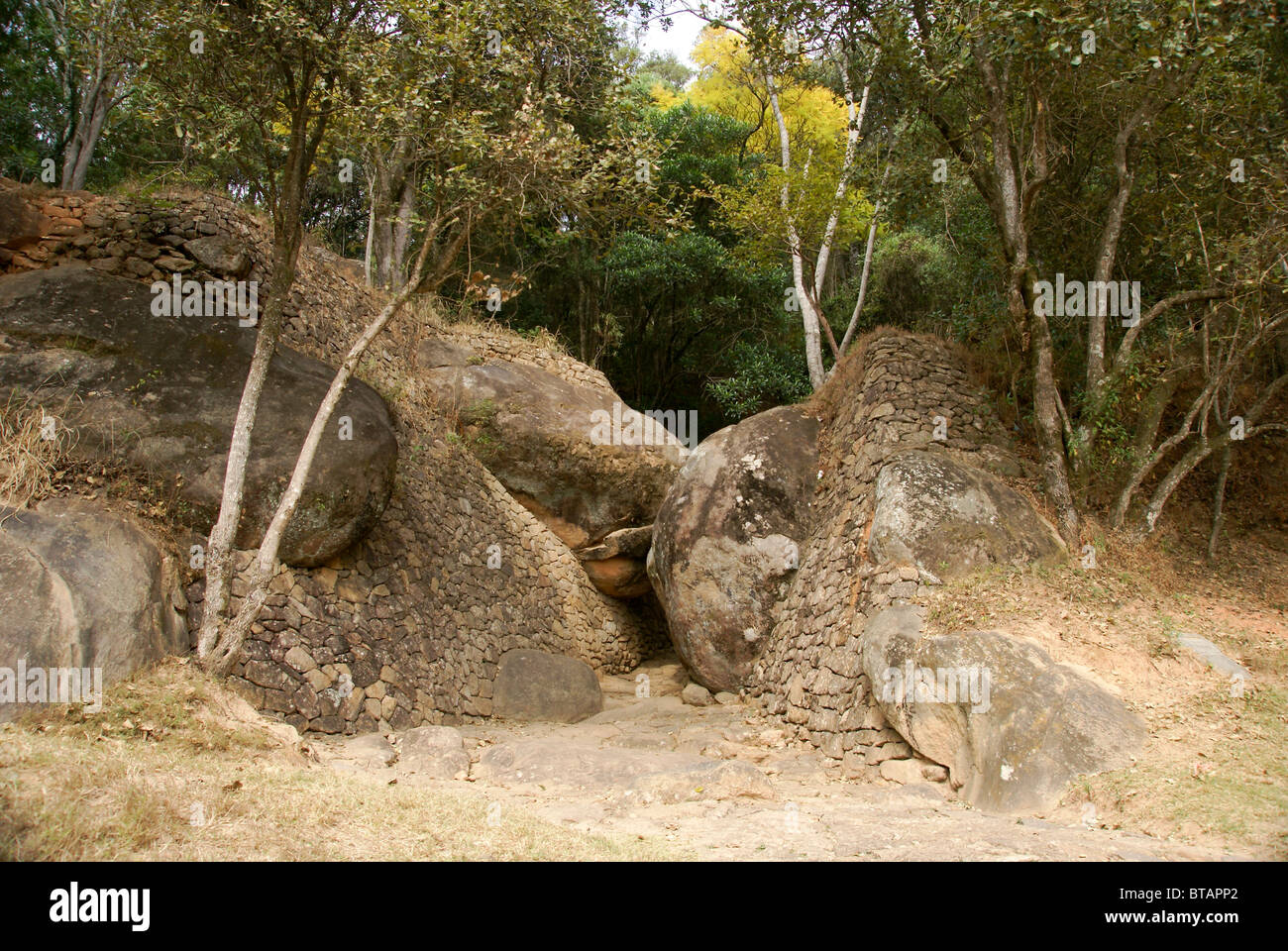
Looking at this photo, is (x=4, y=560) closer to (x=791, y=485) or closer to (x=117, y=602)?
(x=117, y=602)

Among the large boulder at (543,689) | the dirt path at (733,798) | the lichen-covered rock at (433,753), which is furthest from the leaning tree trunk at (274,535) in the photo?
the large boulder at (543,689)

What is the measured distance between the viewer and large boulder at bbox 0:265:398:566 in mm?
8062

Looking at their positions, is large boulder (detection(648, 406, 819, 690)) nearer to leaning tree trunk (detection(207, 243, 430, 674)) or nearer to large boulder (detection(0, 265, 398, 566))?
large boulder (detection(0, 265, 398, 566))

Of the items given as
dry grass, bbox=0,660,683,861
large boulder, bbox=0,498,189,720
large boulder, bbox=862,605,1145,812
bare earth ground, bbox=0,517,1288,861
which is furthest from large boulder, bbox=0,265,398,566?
large boulder, bbox=862,605,1145,812

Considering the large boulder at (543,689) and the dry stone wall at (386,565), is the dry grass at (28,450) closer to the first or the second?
the dry stone wall at (386,565)

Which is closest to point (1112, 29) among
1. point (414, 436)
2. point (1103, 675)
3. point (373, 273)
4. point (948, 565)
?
point (948, 565)

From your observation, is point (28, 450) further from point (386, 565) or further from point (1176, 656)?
point (1176, 656)

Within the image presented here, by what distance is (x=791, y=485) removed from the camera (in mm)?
10984

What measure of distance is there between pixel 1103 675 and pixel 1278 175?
5.67 meters

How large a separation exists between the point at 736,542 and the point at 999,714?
4.80m

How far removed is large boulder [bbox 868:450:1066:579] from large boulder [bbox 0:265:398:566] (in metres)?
5.93

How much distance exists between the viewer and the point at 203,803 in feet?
14.3

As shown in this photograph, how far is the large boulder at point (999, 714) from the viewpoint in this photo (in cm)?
588

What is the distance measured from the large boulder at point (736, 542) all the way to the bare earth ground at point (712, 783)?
1.82 meters
